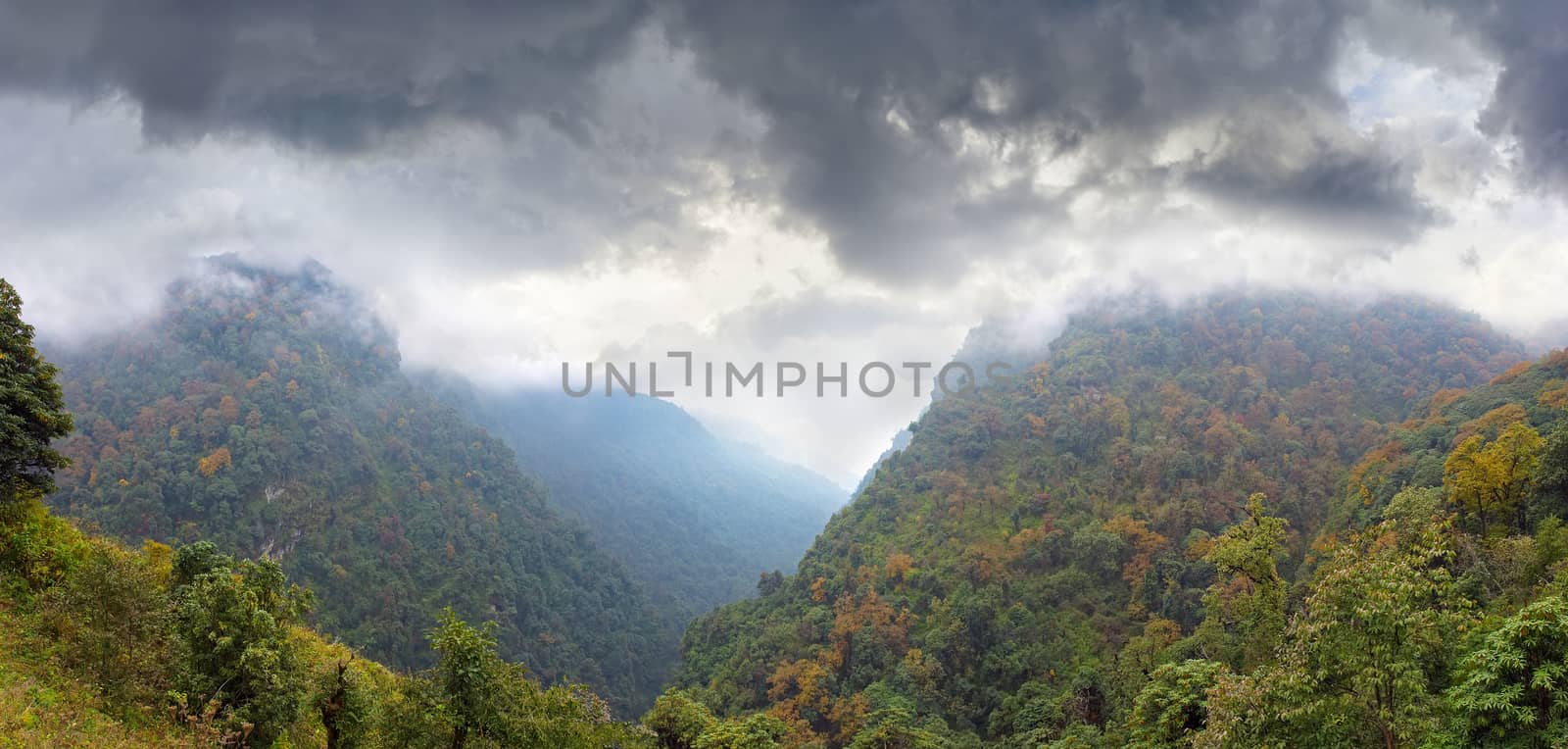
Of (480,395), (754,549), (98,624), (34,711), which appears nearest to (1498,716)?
(34,711)

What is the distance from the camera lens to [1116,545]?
197ft

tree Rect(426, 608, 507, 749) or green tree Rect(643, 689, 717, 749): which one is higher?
tree Rect(426, 608, 507, 749)

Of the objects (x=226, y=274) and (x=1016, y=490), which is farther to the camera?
(x=226, y=274)

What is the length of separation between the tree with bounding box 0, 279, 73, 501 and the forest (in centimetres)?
14

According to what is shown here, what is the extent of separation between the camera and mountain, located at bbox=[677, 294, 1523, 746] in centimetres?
5219

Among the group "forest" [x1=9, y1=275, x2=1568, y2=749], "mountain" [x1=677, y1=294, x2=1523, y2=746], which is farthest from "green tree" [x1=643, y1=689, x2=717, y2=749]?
"mountain" [x1=677, y1=294, x2=1523, y2=746]

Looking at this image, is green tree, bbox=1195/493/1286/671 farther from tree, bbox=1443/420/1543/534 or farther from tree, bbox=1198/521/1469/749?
tree, bbox=1443/420/1543/534

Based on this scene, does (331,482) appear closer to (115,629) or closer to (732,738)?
(732,738)

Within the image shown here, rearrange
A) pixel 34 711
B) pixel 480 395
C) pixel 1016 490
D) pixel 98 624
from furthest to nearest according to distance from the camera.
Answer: pixel 480 395, pixel 1016 490, pixel 98 624, pixel 34 711

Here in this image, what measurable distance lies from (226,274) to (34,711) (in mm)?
142927

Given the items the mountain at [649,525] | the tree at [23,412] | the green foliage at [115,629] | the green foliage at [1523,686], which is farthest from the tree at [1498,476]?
the mountain at [649,525]

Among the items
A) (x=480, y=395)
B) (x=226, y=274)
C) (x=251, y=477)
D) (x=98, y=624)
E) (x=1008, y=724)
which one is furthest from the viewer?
(x=480, y=395)

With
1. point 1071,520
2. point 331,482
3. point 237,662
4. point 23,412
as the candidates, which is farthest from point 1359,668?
point 331,482

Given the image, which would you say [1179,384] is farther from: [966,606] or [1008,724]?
[1008,724]
